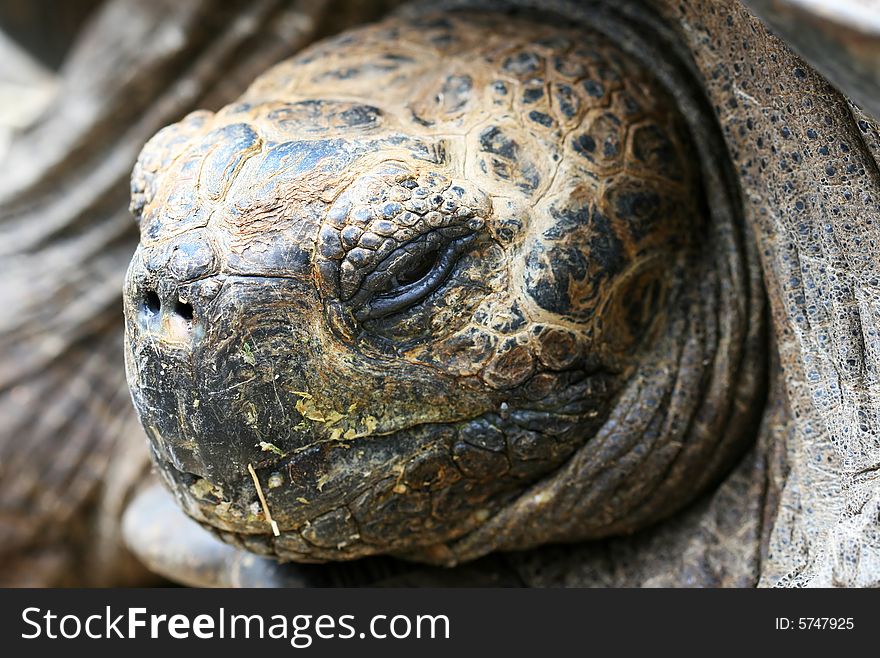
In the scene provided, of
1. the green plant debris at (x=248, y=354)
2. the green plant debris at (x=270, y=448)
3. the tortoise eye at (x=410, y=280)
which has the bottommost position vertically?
the green plant debris at (x=270, y=448)

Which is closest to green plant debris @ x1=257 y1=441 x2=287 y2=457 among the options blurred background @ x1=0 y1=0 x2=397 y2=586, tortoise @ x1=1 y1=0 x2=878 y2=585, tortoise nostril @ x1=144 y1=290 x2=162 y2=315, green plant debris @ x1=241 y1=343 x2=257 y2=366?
tortoise @ x1=1 y1=0 x2=878 y2=585

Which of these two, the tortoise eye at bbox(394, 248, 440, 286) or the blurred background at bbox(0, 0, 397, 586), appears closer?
the tortoise eye at bbox(394, 248, 440, 286)

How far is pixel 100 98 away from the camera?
253cm

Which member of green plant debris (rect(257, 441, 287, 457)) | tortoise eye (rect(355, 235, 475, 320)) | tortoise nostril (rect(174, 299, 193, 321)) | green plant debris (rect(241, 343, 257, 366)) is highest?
tortoise eye (rect(355, 235, 475, 320))

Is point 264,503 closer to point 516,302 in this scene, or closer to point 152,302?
point 152,302

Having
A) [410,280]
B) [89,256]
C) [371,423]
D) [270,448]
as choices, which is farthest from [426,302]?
[89,256]

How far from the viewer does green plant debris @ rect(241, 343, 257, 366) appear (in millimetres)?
1289

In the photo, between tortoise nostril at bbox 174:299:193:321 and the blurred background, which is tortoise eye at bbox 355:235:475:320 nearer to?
tortoise nostril at bbox 174:299:193:321

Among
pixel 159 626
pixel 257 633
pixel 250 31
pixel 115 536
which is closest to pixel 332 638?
pixel 257 633

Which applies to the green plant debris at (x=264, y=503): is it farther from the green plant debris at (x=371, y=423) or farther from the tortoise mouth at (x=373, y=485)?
the green plant debris at (x=371, y=423)

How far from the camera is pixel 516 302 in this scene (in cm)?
135

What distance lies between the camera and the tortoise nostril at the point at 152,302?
1324mm

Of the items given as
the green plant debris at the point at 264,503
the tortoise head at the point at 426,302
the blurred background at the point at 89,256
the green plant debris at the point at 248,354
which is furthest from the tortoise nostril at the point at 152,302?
the blurred background at the point at 89,256

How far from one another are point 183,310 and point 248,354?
0.10 metres
